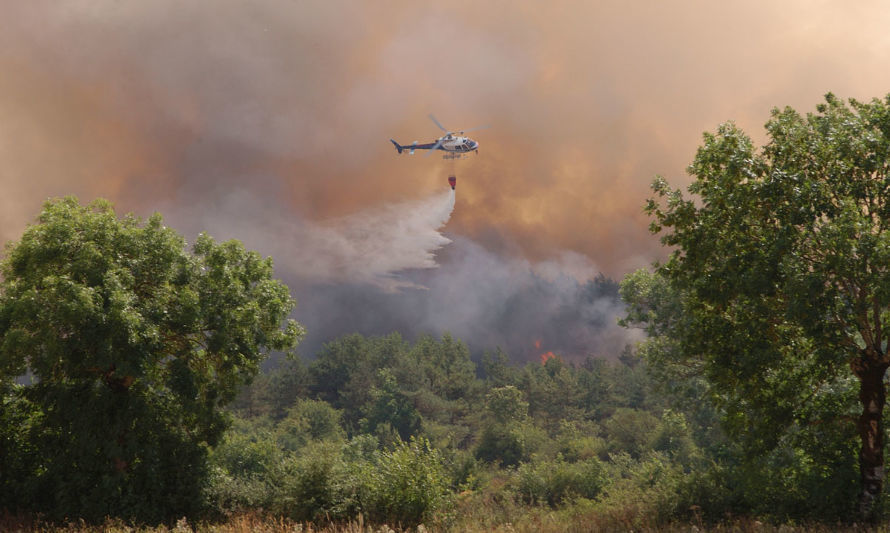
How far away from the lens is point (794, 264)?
46.9ft

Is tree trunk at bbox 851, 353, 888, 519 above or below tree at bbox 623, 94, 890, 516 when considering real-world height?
below

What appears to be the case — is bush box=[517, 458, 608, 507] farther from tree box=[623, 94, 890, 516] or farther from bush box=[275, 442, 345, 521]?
tree box=[623, 94, 890, 516]

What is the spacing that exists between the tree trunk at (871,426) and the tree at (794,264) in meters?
0.03

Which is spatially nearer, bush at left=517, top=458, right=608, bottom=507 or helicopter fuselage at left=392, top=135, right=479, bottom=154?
bush at left=517, top=458, right=608, bottom=507

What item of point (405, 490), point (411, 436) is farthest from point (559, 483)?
point (411, 436)

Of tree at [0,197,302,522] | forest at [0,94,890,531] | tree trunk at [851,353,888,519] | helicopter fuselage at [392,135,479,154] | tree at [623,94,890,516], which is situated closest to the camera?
tree at [623,94,890,516]

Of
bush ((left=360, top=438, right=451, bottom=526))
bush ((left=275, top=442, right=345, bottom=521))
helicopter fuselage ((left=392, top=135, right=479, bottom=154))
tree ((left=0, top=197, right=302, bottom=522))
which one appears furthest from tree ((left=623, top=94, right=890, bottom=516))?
helicopter fuselage ((left=392, top=135, right=479, bottom=154))

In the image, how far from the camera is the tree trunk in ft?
53.2

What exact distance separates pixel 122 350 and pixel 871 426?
2308 centimetres

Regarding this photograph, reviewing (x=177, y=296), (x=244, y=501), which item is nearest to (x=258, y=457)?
(x=244, y=501)

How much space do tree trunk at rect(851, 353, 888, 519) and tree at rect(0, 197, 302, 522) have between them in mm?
19965

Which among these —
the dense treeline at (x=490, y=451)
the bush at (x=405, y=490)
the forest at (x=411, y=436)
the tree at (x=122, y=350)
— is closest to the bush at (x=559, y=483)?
the dense treeline at (x=490, y=451)

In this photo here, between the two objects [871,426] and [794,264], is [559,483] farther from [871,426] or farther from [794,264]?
[794,264]

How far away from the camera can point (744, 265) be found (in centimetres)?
1555
